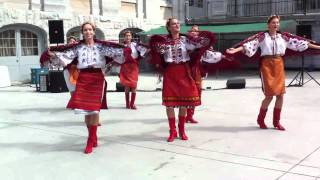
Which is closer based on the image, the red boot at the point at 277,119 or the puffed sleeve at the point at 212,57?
the red boot at the point at 277,119

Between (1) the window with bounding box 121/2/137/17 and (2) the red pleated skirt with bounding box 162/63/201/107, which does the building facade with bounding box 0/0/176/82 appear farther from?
(2) the red pleated skirt with bounding box 162/63/201/107

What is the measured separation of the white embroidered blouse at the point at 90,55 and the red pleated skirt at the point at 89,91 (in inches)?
4.1

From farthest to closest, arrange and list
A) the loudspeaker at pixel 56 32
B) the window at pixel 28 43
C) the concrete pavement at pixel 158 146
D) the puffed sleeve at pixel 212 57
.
Result: the window at pixel 28 43 → the loudspeaker at pixel 56 32 → the puffed sleeve at pixel 212 57 → the concrete pavement at pixel 158 146

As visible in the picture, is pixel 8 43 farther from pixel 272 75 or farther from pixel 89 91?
pixel 272 75

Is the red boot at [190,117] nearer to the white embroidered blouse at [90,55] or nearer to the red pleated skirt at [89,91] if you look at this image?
the white embroidered blouse at [90,55]

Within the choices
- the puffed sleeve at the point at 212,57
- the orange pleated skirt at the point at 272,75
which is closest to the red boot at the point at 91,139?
the puffed sleeve at the point at 212,57

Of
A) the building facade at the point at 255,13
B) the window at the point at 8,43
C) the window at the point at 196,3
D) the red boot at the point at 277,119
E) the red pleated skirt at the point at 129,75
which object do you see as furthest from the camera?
the window at the point at 196,3

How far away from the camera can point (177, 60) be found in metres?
6.29

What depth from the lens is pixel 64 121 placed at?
329 inches

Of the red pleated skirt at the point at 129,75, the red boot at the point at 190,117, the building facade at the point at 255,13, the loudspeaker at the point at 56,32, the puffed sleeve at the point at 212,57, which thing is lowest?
the red boot at the point at 190,117

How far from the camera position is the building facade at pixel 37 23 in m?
→ 17.0

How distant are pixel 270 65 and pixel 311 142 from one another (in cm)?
135

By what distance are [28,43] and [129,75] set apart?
9.51 metres

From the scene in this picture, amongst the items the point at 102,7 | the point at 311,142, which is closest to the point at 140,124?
the point at 311,142
